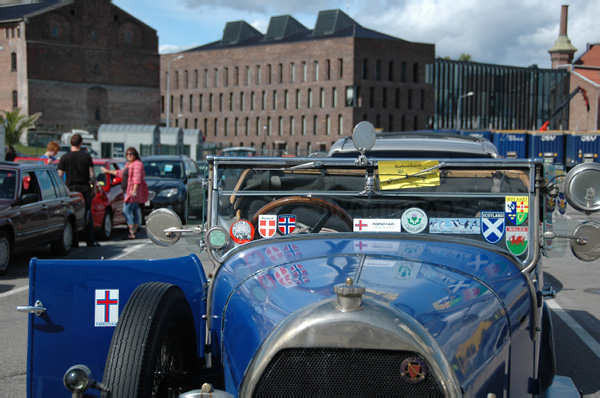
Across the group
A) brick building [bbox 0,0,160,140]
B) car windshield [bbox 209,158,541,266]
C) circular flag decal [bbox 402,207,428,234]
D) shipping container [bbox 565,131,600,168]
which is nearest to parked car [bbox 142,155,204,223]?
car windshield [bbox 209,158,541,266]

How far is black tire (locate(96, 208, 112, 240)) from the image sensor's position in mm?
15969

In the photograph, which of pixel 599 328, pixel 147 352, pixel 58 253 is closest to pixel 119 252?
pixel 58 253

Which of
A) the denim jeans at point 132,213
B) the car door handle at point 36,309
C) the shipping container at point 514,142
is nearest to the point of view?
the car door handle at point 36,309

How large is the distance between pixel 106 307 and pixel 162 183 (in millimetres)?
15328

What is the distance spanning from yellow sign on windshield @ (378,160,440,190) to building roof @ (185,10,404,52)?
282ft

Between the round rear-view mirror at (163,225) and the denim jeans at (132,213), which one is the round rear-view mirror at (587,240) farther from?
the denim jeans at (132,213)

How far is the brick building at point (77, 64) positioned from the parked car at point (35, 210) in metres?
67.5

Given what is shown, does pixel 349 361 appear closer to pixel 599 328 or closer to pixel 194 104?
pixel 599 328

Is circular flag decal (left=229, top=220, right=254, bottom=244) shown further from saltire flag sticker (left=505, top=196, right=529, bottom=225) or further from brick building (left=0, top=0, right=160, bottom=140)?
brick building (left=0, top=0, right=160, bottom=140)

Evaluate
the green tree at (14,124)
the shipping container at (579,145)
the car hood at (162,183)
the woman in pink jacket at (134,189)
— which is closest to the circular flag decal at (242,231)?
the woman in pink jacket at (134,189)

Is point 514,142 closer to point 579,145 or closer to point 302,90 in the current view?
point 579,145

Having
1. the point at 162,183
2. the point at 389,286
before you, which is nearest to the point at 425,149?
the point at 389,286

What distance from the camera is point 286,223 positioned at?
4395mm

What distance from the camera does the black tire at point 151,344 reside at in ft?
10.1
